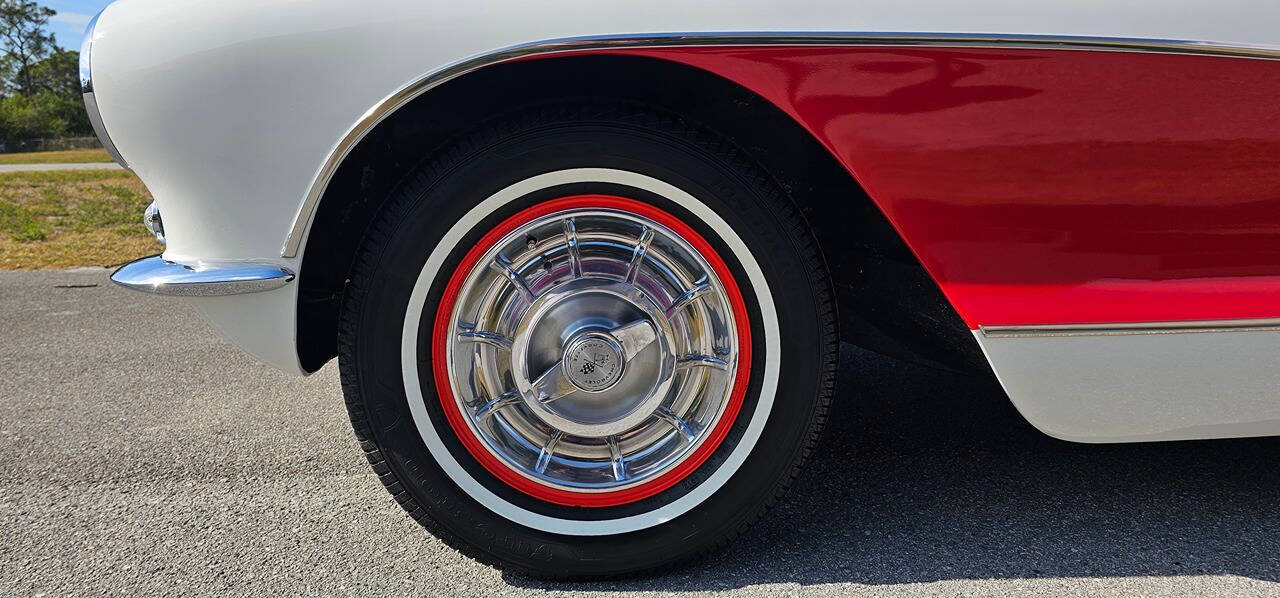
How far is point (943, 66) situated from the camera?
141 centimetres

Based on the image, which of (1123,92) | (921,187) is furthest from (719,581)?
(1123,92)

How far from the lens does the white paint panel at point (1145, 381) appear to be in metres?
1.50

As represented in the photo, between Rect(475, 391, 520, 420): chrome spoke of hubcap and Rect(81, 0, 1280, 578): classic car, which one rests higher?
Rect(81, 0, 1280, 578): classic car

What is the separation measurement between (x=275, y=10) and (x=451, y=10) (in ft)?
0.98

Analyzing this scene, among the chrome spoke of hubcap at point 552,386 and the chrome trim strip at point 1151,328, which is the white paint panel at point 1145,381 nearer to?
the chrome trim strip at point 1151,328

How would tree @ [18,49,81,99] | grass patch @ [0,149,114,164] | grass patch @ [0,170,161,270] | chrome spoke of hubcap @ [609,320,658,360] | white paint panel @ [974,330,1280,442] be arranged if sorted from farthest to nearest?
tree @ [18,49,81,99] → grass patch @ [0,149,114,164] → grass patch @ [0,170,161,270] → chrome spoke of hubcap @ [609,320,658,360] → white paint panel @ [974,330,1280,442]

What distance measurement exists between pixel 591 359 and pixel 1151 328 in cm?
98

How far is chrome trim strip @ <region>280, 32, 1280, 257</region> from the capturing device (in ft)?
4.55

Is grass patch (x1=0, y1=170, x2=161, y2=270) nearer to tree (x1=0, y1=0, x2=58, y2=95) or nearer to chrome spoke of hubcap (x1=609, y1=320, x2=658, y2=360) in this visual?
chrome spoke of hubcap (x1=609, y1=320, x2=658, y2=360)

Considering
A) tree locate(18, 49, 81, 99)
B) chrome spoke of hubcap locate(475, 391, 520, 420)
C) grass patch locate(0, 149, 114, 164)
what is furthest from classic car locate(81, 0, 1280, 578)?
tree locate(18, 49, 81, 99)

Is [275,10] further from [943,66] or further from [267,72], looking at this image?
[943,66]

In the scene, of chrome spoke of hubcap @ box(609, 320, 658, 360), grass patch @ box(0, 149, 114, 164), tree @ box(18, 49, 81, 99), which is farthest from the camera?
tree @ box(18, 49, 81, 99)

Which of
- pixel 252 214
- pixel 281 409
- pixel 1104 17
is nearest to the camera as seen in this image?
pixel 1104 17

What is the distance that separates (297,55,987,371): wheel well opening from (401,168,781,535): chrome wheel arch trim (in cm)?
15
